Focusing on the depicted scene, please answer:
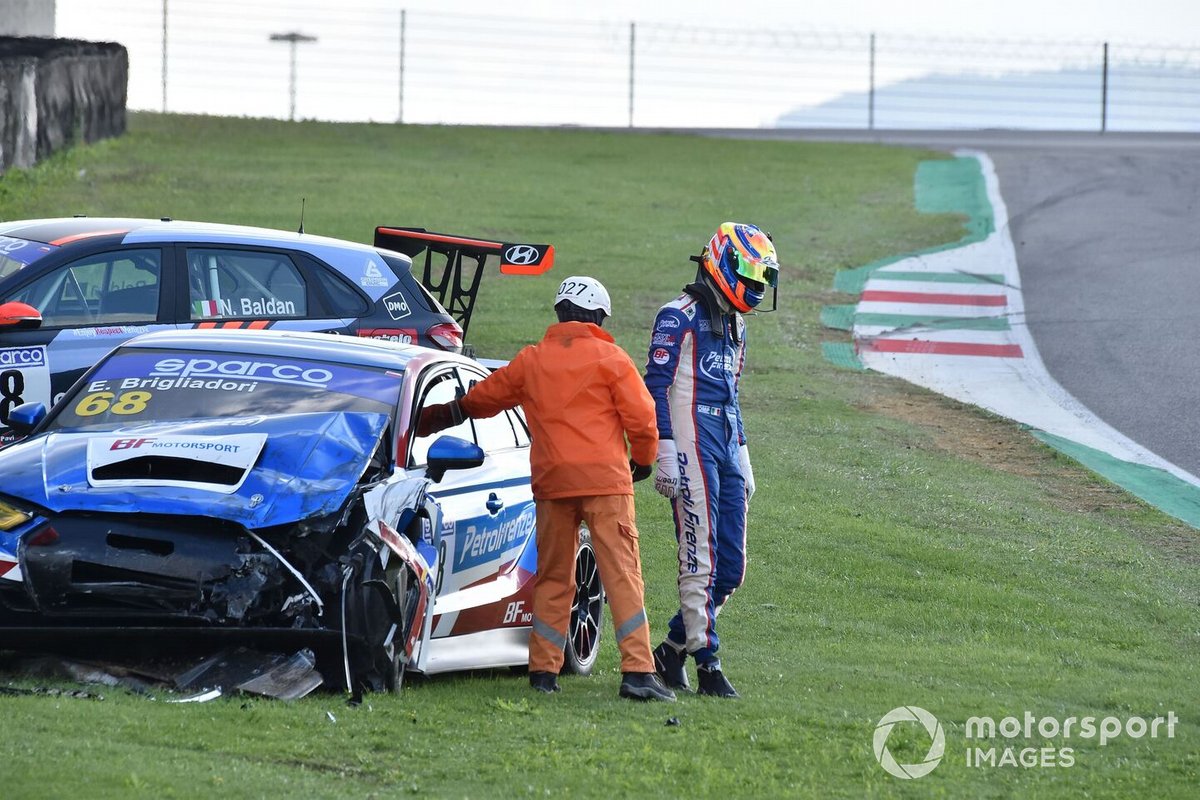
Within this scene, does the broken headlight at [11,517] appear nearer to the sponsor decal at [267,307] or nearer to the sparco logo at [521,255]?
the sponsor decal at [267,307]

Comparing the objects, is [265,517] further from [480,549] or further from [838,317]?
[838,317]

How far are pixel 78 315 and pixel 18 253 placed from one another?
1.77ft

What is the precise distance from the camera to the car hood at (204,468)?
20.9 feet

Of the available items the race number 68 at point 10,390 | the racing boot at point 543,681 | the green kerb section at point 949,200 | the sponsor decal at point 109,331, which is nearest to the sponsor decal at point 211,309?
the sponsor decal at point 109,331

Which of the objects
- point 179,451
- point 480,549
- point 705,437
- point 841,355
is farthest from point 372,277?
point 841,355

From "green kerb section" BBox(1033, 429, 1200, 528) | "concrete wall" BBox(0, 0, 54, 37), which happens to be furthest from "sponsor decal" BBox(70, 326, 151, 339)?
"concrete wall" BBox(0, 0, 54, 37)

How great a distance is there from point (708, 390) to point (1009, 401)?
28.3ft

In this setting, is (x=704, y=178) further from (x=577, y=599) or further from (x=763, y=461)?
(x=577, y=599)

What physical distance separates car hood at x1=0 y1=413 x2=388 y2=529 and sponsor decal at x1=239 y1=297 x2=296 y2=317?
376 centimetres

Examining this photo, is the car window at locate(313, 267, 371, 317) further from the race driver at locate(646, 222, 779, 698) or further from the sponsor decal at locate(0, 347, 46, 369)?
the race driver at locate(646, 222, 779, 698)

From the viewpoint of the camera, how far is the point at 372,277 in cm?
1101

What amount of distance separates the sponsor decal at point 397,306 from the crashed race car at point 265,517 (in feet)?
10.4

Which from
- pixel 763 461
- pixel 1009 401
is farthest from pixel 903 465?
pixel 1009 401

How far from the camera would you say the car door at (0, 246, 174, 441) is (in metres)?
9.87
